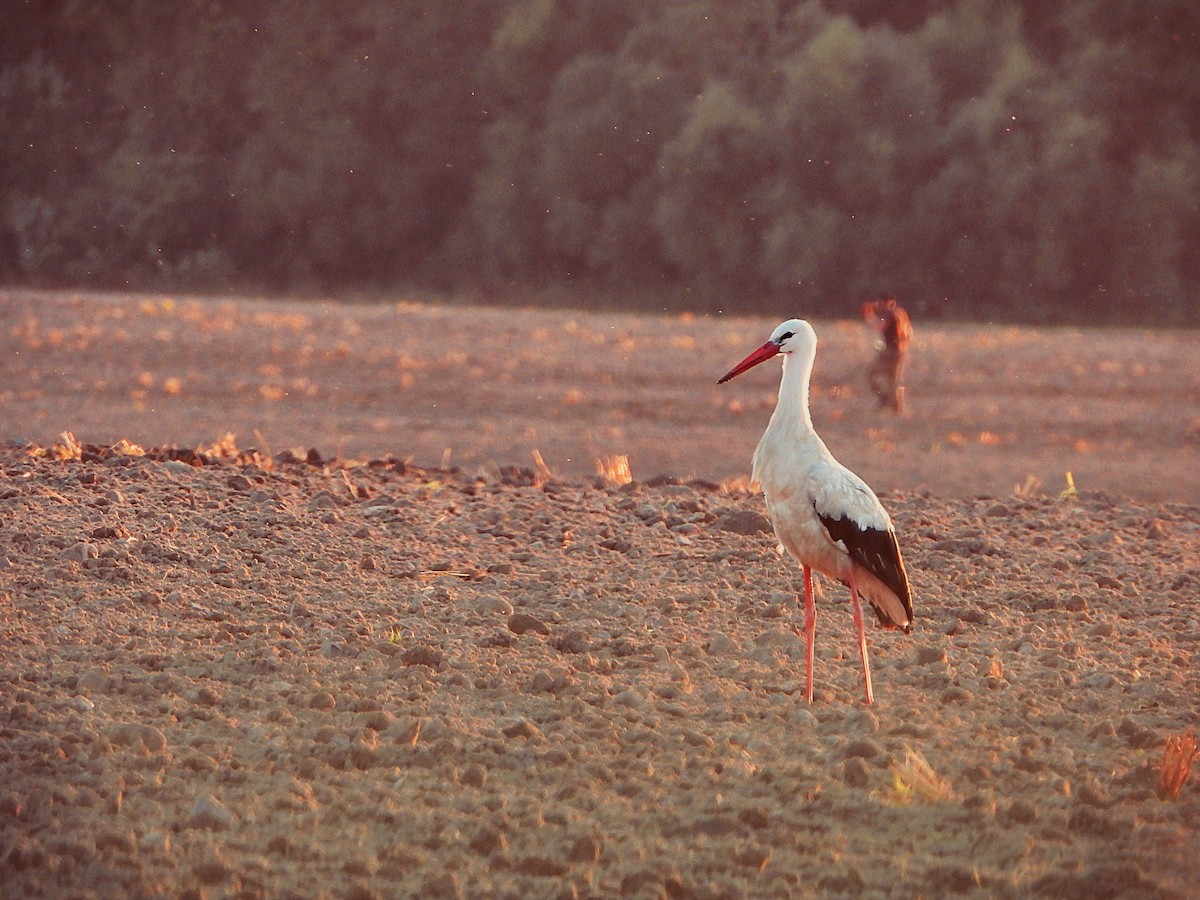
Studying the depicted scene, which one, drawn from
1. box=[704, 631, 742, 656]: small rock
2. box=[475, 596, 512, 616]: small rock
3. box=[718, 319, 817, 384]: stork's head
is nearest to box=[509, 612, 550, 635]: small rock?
box=[475, 596, 512, 616]: small rock

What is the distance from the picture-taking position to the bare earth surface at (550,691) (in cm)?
491

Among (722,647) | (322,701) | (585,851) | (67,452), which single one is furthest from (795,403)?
(67,452)

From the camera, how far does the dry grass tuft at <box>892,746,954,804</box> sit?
5.41m

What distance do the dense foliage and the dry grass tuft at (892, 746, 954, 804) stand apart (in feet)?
116

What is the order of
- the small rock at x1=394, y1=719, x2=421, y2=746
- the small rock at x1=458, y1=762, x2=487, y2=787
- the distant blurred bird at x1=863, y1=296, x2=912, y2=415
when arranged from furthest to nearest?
the distant blurred bird at x1=863, y1=296, x2=912, y2=415 < the small rock at x1=394, y1=719, x2=421, y2=746 < the small rock at x1=458, y1=762, x2=487, y2=787

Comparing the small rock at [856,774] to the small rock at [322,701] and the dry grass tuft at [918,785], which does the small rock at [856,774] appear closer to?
the dry grass tuft at [918,785]

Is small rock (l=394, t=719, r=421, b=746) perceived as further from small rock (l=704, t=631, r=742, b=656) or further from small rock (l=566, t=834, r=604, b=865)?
small rock (l=704, t=631, r=742, b=656)

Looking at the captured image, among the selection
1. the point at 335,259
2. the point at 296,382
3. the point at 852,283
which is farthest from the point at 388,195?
the point at 296,382

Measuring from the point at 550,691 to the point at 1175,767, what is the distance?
2.19m

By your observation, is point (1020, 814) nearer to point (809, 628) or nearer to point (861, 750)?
point (861, 750)

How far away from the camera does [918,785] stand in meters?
5.45

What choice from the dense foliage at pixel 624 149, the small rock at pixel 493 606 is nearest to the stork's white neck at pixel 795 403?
the small rock at pixel 493 606

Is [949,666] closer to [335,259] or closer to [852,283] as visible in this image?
[852,283]

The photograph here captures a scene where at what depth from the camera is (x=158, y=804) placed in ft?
16.9
